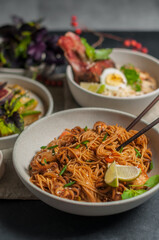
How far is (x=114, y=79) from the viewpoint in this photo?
337 cm

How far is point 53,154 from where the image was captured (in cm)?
240

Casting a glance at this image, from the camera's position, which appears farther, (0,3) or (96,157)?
(0,3)

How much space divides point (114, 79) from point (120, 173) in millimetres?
1486

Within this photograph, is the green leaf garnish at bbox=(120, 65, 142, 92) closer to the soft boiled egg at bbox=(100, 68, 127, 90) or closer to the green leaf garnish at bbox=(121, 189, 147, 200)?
the soft boiled egg at bbox=(100, 68, 127, 90)

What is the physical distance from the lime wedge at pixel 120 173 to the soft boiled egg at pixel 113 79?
1.29 m

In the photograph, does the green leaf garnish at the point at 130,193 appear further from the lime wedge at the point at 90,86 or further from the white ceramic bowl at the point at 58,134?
the lime wedge at the point at 90,86

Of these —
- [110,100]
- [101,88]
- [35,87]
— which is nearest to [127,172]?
[110,100]

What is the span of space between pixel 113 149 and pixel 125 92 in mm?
1011

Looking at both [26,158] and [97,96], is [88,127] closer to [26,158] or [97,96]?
[97,96]

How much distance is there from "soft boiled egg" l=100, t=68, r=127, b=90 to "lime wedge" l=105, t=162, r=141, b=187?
1294mm

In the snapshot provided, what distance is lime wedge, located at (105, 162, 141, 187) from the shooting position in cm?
207

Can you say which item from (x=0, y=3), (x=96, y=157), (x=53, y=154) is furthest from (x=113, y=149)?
(x=0, y=3)

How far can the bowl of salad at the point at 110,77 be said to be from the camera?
9.86 feet

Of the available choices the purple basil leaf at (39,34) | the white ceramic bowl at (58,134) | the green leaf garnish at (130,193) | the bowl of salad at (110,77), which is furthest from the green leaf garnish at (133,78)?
the green leaf garnish at (130,193)
